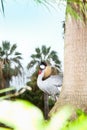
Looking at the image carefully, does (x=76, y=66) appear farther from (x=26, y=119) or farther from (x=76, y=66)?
(x=26, y=119)

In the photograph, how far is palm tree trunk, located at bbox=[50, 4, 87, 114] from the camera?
1116 cm

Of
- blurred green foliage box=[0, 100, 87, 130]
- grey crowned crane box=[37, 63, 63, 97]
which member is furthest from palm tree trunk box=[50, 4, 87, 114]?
blurred green foliage box=[0, 100, 87, 130]

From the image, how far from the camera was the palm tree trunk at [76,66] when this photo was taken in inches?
439

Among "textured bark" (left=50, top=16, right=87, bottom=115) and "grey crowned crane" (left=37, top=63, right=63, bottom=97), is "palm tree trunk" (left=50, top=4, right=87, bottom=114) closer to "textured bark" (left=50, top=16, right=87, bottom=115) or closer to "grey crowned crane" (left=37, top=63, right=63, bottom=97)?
"textured bark" (left=50, top=16, right=87, bottom=115)

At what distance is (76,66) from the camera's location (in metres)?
11.3

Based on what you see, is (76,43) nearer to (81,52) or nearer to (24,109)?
(81,52)

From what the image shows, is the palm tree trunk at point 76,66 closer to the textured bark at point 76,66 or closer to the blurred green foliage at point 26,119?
the textured bark at point 76,66

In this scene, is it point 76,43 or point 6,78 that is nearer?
point 76,43

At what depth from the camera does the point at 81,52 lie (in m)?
11.3

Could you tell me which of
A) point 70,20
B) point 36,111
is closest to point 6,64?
point 70,20

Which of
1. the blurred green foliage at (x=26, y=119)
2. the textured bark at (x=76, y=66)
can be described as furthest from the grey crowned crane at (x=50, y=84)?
the blurred green foliage at (x=26, y=119)

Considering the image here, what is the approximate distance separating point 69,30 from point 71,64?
957 mm

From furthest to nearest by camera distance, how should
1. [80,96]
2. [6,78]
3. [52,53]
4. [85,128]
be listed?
[52,53], [6,78], [80,96], [85,128]

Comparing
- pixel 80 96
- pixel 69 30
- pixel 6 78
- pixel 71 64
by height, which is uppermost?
pixel 69 30
